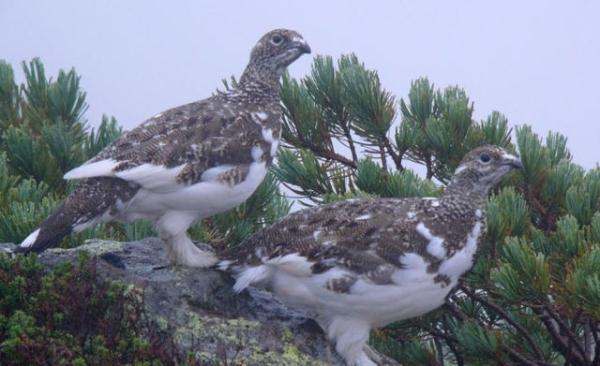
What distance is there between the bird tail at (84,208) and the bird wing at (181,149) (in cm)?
7

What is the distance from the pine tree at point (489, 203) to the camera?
15.7 ft

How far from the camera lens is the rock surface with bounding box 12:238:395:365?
4.31 m

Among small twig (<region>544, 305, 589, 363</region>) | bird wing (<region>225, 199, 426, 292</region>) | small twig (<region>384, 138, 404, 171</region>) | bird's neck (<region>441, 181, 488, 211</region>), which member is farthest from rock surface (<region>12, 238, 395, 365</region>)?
small twig (<region>384, 138, 404, 171</region>)

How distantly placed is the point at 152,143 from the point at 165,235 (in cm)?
41

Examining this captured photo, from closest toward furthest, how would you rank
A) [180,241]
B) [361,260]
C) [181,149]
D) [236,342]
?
[236,342], [361,260], [181,149], [180,241]

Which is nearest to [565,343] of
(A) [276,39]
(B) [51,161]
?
(A) [276,39]

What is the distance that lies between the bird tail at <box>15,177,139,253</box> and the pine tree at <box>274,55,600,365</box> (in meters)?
1.24

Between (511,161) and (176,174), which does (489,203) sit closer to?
(511,161)

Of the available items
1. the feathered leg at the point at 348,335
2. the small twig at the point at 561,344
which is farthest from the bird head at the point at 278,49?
the small twig at the point at 561,344

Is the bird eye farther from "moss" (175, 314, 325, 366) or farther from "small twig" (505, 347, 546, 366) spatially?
"small twig" (505, 347, 546, 366)

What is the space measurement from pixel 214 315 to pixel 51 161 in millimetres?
2715

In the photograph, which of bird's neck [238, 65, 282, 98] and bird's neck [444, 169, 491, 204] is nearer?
bird's neck [444, 169, 491, 204]

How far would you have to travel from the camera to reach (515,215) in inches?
208

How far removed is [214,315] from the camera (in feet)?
15.0
